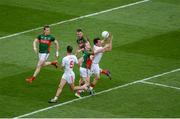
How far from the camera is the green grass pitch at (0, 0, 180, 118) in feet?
101

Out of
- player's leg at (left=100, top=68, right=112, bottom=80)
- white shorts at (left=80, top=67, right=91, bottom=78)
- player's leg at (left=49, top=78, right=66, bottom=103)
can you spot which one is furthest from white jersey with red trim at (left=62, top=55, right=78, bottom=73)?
player's leg at (left=100, top=68, right=112, bottom=80)

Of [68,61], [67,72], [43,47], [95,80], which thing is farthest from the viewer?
[43,47]

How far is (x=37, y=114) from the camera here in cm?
2998

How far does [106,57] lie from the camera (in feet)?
122

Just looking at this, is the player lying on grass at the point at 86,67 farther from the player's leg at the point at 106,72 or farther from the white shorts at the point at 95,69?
the player's leg at the point at 106,72

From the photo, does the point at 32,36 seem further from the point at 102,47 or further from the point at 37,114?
the point at 37,114

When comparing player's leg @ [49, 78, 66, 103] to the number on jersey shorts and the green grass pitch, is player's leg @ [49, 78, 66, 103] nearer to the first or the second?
the green grass pitch

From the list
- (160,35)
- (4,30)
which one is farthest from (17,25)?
(160,35)

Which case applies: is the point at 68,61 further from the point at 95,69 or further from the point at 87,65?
the point at 95,69

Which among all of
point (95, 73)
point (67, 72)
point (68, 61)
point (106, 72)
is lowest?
point (106, 72)

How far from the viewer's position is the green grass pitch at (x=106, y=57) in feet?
101

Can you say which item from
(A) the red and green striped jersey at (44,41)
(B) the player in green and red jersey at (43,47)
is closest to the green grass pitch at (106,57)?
(B) the player in green and red jersey at (43,47)

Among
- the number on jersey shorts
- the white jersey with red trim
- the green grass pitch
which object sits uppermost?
the white jersey with red trim

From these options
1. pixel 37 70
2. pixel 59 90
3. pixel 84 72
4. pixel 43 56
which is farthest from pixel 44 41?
pixel 59 90
